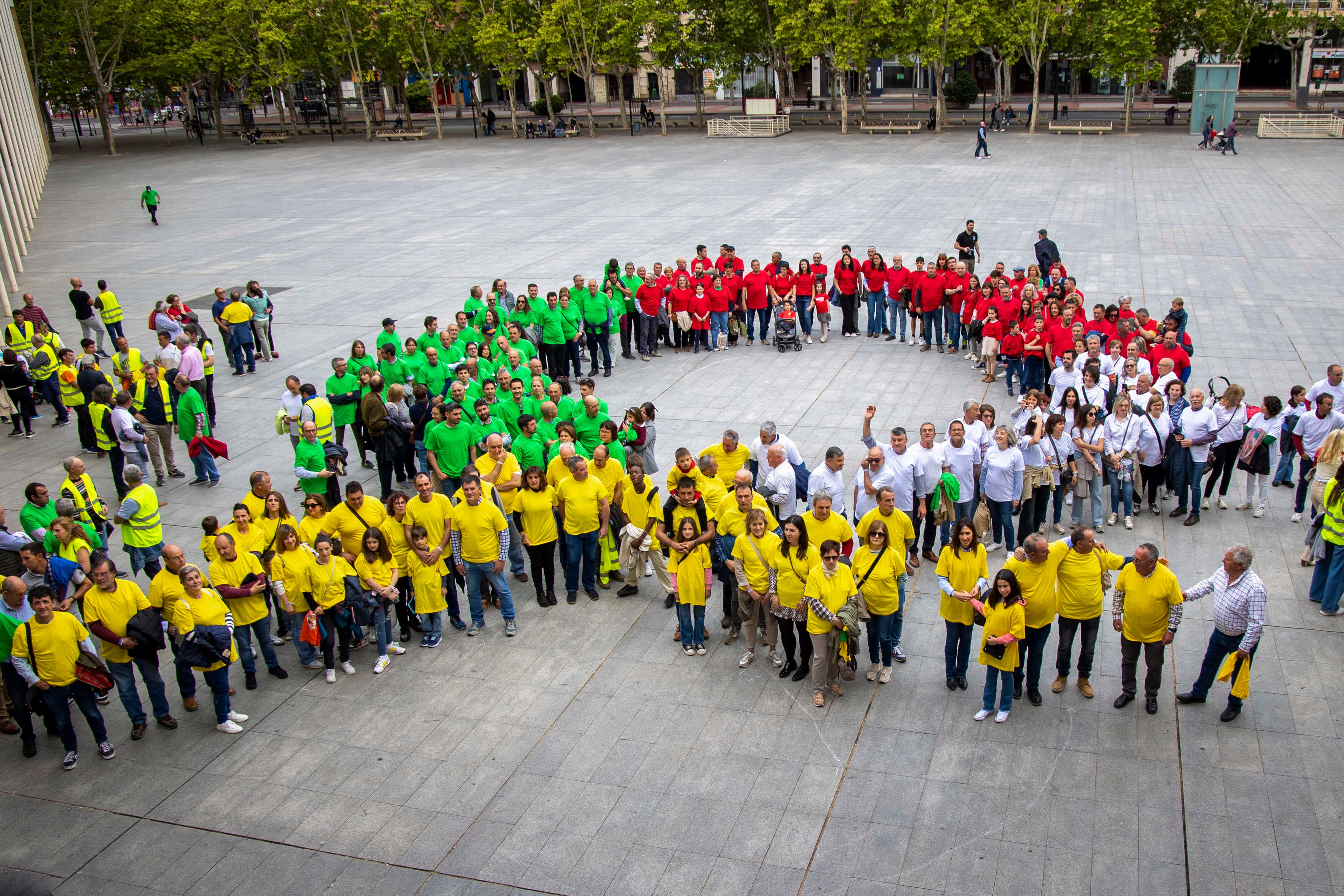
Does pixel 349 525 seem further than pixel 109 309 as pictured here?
No

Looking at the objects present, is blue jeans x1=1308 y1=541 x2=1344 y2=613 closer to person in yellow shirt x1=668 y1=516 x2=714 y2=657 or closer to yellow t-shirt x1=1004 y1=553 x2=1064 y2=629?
yellow t-shirt x1=1004 y1=553 x2=1064 y2=629

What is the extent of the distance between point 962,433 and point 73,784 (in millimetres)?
8264

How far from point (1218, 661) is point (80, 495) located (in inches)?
417

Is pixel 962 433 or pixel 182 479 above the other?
pixel 962 433

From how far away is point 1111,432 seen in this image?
10.8 metres

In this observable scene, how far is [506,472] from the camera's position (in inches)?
411

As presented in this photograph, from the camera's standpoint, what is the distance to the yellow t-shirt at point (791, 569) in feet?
26.5

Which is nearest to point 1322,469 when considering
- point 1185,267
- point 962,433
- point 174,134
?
point 962,433

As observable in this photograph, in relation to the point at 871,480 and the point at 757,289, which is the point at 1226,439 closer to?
the point at 871,480

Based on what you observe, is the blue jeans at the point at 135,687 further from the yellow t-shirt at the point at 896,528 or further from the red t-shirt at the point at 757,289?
the red t-shirt at the point at 757,289

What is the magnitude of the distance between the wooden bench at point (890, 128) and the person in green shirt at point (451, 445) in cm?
4075

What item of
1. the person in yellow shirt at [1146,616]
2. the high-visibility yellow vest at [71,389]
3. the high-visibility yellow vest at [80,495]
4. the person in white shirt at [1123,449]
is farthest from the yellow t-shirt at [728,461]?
the high-visibility yellow vest at [71,389]

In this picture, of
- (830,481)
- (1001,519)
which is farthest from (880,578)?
(1001,519)

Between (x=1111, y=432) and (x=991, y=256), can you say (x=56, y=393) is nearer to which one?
(x=1111, y=432)
